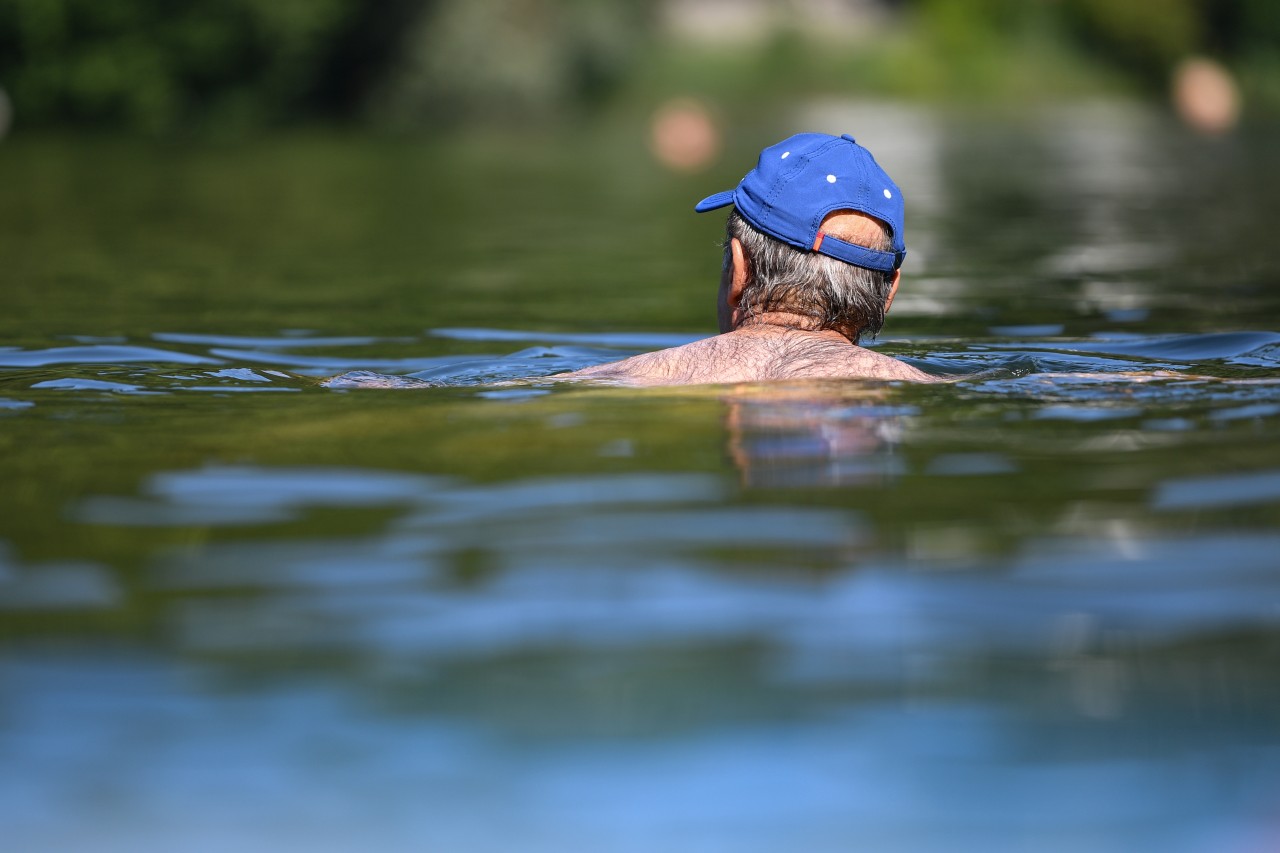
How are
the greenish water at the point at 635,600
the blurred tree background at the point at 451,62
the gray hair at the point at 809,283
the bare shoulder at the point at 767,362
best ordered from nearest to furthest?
the greenish water at the point at 635,600, the bare shoulder at the point at 767,362, the gray hair at the point at 809,283, the blurred tree background at the point at 451,62

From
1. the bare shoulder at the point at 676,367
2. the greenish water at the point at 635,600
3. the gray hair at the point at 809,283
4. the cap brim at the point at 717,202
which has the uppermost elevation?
the cap brim at the point at 717,202

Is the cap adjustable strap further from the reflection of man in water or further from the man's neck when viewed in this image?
the man's neck

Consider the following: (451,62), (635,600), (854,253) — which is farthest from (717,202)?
(451,62)

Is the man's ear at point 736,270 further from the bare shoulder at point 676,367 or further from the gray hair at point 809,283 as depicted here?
the bare shoulder at point 676,367

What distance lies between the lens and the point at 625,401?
17.0 ft

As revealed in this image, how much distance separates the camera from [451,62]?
1332 inches

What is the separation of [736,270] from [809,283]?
251 millimetres

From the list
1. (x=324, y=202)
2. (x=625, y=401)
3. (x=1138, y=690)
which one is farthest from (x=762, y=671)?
(x=324, y=202)

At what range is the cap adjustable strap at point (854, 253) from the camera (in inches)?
209

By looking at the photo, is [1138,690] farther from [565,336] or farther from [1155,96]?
[1155,96]

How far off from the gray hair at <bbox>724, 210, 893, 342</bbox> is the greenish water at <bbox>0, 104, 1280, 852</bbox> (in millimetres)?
364

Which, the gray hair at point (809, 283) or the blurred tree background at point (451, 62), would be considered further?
the blurred tree background at point (451, 62)

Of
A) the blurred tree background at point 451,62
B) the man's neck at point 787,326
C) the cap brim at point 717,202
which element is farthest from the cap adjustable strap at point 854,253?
the blurred tree background at point 451,62

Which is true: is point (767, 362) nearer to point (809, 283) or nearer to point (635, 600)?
point (809, 283)
